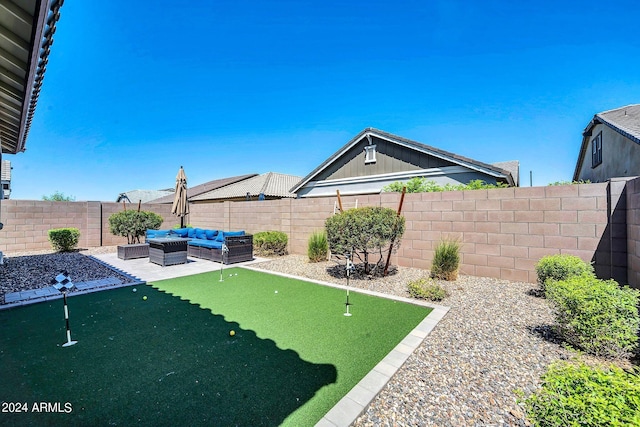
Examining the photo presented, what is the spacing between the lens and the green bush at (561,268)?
4961 millimetres

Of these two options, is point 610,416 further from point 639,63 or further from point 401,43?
point 639,63

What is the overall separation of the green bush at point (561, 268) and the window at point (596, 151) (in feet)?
34.8

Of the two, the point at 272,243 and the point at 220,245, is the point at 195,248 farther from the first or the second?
the point at 272,243

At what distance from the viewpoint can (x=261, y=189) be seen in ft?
67.5

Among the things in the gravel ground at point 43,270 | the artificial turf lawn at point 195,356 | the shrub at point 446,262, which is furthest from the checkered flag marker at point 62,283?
the shrub at point 446,262

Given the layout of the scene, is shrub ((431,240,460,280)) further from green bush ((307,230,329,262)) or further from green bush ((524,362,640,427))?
green bush ((524,362,640,427))

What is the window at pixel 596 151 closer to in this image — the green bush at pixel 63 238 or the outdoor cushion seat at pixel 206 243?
the outdoor cushion seat at pixel 206 243

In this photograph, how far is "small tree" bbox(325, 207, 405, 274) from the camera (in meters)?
6.38

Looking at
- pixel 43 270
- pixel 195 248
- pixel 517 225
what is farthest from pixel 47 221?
pixel 517 225

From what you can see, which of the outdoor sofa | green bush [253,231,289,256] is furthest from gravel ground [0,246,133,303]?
green bush [253,231,289,256]

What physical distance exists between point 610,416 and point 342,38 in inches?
423

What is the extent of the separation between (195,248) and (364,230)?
6.90 meters

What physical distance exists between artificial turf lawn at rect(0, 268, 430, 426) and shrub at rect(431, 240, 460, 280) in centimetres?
208

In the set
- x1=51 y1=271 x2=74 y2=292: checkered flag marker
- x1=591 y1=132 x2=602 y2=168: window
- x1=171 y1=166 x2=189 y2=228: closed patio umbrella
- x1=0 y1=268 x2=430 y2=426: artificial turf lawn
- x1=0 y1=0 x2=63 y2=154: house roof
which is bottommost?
x1=0 y1=268 x2=430 y2=426: artificial turf lawn
